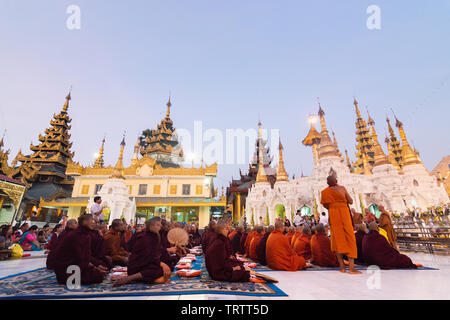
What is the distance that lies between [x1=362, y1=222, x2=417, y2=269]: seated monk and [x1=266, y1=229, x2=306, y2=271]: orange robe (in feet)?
5.03

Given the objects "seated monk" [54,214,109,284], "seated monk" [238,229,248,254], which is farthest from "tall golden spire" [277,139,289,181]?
"seated monk" [54,214,109,284]

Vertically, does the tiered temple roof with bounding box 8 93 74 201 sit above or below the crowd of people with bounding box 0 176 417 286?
above

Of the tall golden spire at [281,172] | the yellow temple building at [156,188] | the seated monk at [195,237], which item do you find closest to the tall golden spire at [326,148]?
the tall golden spire at [281,172]

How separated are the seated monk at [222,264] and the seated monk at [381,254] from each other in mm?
3199

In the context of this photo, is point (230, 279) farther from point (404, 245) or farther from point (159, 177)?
point (159, 177)

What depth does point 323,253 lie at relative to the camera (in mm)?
5047

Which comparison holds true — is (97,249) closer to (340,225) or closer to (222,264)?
(222,264)

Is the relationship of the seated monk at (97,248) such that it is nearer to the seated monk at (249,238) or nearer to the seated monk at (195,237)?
the seated monk at (249,238)

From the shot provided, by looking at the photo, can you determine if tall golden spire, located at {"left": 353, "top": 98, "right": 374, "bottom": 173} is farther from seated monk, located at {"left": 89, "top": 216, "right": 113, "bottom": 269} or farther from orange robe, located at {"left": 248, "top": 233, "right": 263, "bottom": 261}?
seated monk, located at {"left": 89, "top": 216, "right": 113, "bottom": 269}

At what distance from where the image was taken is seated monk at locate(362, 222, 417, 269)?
4.45 meters

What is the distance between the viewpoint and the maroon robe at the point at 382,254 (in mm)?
4441

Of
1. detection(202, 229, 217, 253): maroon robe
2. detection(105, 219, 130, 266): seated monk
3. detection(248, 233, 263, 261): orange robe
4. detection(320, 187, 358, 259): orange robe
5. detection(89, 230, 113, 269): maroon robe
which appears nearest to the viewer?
detection(320, 187, 358, 259): orange robe

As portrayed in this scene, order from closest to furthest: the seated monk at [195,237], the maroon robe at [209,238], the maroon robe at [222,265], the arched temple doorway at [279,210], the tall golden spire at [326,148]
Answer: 1. the maroon robe at [222,265]
2. the maroon robe at [209,238]
3. the seated monk at [195,237]
4. the tall golden spire at [326,148]
5. the arched temple doorway at [279,210]

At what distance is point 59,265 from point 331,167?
16.9 meters
